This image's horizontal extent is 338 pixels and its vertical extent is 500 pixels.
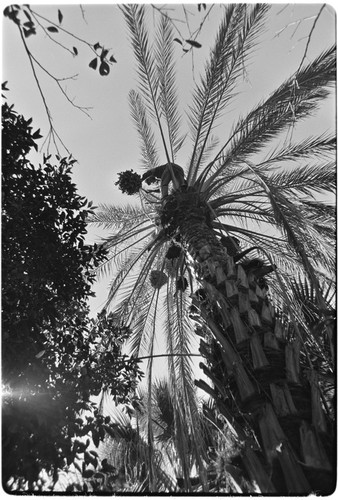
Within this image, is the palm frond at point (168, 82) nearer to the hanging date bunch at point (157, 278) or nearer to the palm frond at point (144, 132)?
the palm frond at point (144, 132)

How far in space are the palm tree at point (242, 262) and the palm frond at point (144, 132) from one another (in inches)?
1.0

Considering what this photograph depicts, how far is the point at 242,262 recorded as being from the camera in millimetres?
4938

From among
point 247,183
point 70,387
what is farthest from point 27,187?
point 247,183

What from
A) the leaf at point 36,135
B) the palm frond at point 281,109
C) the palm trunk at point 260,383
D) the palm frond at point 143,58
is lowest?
the palm trunk at point 260,383

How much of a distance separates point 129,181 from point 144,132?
3029 millimetres

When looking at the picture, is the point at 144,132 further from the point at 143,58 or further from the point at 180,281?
the point at 180,281

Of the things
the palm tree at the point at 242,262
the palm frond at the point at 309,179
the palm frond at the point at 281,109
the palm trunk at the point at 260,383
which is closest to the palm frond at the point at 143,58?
the palm tree at the point at 242,262

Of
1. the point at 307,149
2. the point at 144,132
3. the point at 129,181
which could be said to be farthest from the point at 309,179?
the point at 144,132

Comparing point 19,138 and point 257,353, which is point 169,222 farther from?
point 257,353

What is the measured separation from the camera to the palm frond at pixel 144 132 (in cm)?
910

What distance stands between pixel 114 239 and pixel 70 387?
420 cm

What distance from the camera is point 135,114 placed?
29.9 ft

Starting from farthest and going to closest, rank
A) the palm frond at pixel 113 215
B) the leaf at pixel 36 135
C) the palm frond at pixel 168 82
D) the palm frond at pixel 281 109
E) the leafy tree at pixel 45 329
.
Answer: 1. the palm frond at pixel 113 215
2. the palm frond at pixel 168 82
3. the palm frond at pixel 281 109
4. the leaf at pixel 36 135
5. the leafy tree at pixel 45 329

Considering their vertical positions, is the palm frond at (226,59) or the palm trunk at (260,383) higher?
the palm frond at (226,59)
